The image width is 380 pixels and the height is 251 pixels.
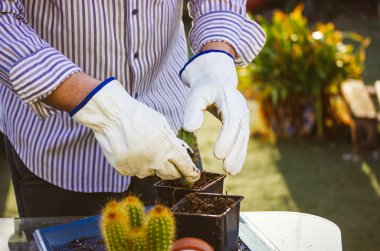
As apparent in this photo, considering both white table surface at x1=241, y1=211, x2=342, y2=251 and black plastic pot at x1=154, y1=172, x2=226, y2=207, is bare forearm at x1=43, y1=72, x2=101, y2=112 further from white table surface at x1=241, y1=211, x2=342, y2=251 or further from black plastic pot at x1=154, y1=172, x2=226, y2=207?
white table surface at x1=241, y1=211, x2=342, y2=251

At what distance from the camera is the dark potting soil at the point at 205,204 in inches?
56.7

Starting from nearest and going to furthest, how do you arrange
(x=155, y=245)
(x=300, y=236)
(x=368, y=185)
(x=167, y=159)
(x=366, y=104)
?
(x=155, y=245), (x=167, y=159), (x=300, y=236), (x=368, y=185), (x=366, y=104)

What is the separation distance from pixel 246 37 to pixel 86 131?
0.52m

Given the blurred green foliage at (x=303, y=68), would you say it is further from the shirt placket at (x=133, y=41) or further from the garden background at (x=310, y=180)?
the shirt placket at (x=133, y=41)

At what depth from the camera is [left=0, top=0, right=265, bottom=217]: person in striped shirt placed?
1.51 metres

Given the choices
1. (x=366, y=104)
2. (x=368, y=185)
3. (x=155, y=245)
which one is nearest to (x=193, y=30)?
(x=155, y=245)

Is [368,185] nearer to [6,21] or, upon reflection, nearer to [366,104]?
[366,104]

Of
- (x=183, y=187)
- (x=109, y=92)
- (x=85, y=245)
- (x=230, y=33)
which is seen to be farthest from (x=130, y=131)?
(x=230, y=33)

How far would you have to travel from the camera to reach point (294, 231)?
174 centimetres

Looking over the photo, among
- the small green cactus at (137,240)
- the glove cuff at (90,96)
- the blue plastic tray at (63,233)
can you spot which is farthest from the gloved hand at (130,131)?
the small green cactus at (137,240)

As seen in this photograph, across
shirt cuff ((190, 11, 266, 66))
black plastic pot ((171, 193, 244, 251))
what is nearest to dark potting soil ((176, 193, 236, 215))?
black plastic pot ((171, 193, 244, 251))

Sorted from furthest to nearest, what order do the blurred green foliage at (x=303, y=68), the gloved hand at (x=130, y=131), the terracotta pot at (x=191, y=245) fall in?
the blurred green foliage at (x=303, y=68) → the gloved hand at (x=130, y=131) → the terracotta pot at (x=191, y=245)

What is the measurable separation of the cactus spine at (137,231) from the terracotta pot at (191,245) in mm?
145

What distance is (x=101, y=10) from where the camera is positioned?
1758mm
